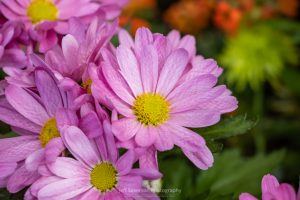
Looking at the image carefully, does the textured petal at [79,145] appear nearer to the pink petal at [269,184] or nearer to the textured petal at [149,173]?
the textured petal at [149,173]

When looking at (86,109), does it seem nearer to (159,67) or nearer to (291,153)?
(159,67)

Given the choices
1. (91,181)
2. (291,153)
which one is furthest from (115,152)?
(291,153)

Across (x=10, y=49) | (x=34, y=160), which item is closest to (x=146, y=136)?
(x=34, y=160)

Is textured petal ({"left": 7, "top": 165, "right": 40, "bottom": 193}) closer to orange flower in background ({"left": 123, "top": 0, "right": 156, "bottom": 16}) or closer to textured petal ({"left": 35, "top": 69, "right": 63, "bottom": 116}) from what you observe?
textured petal ({"left": 35, "top": 69, "right": 63, "bottom": 116})

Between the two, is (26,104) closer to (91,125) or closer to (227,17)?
(91,125)

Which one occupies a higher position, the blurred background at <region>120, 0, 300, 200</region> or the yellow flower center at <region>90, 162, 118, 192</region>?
the yellow flower center at <region>90, 162, 118, 192</region>

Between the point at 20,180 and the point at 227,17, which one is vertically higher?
the point at 20,180

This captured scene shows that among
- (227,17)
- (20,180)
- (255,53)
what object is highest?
(20,180)

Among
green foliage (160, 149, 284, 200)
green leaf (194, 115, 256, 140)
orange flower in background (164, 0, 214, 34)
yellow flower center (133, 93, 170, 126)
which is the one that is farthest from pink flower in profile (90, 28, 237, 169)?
orange flower in background (164, 0, 214, 34)
